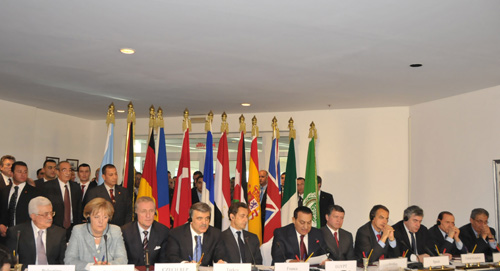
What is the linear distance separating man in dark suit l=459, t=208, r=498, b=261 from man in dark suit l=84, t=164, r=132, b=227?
434 cm

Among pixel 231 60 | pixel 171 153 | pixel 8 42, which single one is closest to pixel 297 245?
pixel 231 60

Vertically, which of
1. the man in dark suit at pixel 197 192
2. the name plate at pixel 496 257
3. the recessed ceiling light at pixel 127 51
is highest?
the recessed ceiling light at pixel 127 51

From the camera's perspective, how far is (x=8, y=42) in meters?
5.84

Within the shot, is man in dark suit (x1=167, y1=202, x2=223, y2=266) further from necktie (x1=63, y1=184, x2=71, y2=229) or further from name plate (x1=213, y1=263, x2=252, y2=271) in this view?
necktie (x1=63, y1=184, x2=71, y2=229)

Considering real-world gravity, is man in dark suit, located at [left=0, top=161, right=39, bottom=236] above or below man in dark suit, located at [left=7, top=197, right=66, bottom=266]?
above

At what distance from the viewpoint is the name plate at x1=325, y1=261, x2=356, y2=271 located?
14.5ft

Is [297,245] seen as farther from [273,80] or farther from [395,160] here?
[395,160]

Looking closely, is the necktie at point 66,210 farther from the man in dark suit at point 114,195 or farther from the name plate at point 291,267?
the name plate at point 291,267

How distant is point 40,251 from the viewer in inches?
183

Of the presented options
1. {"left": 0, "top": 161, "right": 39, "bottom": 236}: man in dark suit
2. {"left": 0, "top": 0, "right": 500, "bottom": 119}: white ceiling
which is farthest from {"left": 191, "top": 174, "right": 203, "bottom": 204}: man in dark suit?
{"left": 0, "top": 161, "right": 39, "bottom": 236}: man in dark suit

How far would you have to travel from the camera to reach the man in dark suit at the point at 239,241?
5.09 meters

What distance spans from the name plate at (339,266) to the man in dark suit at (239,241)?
34.4 inches

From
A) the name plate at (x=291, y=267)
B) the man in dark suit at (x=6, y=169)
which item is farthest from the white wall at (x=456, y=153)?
the man in dark suit at (x=6, y=169)

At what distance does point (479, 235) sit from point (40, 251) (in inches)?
209
